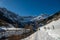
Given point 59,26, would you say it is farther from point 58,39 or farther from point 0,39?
point 0,39

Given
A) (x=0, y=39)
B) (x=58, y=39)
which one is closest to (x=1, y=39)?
(x=0, y=39)

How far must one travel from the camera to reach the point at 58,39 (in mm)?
2490

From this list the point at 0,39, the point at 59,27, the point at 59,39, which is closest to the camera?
the point at 59,39

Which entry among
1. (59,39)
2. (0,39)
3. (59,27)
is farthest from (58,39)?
(0,39)

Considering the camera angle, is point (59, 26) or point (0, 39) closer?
point (59, 26)

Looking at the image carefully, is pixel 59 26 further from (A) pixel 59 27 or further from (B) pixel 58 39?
(B) pixel 58 39

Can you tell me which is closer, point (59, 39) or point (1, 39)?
point (59, 39)

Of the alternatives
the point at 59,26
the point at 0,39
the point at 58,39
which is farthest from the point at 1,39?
the point at 58,39

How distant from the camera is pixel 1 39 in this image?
826 inches

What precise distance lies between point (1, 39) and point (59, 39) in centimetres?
1920

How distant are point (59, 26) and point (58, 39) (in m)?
1.47

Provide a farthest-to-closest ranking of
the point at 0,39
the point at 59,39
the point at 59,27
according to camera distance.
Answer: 1. the point at 0,39
2. the point at 59,27
3. the point at 59,39

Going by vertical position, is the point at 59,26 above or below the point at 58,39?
above

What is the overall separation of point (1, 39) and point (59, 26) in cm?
1792
